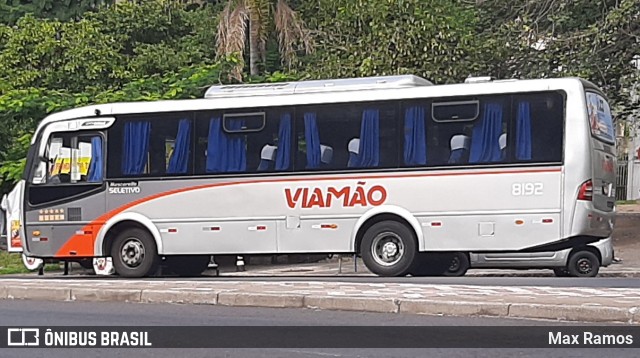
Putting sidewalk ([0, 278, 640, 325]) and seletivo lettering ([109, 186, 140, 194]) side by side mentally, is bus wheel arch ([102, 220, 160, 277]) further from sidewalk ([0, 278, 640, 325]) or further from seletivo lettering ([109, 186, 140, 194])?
sidewalk ([0, 278, 640, 325])

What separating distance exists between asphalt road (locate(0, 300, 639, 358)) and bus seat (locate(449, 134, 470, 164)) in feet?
18.0

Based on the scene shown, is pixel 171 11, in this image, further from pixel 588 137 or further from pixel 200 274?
pixel 588 137

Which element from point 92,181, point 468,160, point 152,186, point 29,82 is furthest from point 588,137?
point 29,82

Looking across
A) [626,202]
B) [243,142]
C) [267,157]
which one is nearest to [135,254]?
[243,142]

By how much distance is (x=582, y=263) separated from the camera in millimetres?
18375

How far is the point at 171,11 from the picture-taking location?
3309cm

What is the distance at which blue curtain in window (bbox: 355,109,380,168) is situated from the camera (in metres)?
17.1

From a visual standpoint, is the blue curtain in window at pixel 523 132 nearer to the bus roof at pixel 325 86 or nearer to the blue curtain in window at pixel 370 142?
the bus roof at pixel 325 86

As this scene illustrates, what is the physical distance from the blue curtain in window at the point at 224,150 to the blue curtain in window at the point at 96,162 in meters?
1.98

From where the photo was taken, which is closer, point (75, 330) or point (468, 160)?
point (75, 330)

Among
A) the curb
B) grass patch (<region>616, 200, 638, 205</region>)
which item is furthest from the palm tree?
grass patch (<region>616, 200, 638, 205</region>)

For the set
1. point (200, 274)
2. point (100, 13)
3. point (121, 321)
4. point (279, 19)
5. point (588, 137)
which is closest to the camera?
point (121, 321)
